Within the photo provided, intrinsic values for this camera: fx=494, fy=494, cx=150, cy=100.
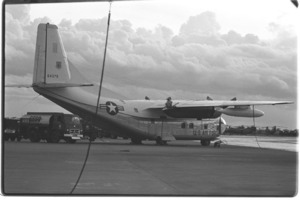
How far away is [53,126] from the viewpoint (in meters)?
35.7

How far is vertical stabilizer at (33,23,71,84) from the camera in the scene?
27516 millimetres

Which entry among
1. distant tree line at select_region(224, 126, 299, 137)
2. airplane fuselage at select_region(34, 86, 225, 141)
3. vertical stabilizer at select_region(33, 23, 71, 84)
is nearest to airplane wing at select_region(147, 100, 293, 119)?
airplane fuselage at select_region(34, 86, 225, 141)

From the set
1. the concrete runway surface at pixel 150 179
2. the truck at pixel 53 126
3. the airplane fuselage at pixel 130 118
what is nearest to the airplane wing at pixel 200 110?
the airplane fuselage at pixel 130 118

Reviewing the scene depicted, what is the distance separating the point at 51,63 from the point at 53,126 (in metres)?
8.02

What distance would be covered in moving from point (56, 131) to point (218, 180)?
2488 cm

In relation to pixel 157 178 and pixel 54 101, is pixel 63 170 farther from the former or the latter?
pixel 54 101

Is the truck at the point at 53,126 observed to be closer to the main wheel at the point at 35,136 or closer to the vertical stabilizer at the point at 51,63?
the main wheel at the point at 35,136

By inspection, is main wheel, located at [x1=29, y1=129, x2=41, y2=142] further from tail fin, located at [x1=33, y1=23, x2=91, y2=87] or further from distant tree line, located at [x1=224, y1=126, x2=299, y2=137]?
distant tree line, located at [x1=224, y1=126, x2=299, y2=137]

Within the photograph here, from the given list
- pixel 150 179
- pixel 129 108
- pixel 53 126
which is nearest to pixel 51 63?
pixel 129 108

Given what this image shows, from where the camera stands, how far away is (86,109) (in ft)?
103

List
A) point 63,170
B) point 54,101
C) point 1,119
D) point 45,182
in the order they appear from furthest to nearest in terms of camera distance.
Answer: point 54,101, point 63,170, point 45,182, point 1,119

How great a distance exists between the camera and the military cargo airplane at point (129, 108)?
28812 mm

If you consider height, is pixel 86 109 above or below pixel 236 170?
above

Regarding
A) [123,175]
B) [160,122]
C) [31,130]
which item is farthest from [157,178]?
[31,130]
